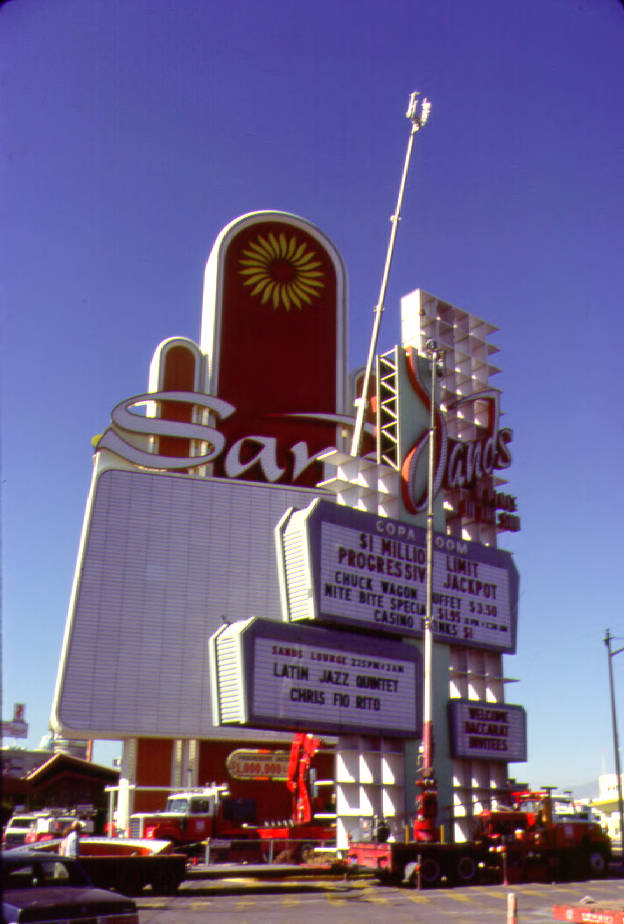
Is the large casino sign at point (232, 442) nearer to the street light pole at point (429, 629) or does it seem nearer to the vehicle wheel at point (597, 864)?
the street light pole at point (429, 629)

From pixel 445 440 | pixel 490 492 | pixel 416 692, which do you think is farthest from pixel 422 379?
pixel 416 692

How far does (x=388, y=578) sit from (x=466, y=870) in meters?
9.67

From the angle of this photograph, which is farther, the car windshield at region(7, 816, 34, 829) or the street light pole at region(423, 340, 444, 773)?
the car windshield at region(7, 816, 34, 829)

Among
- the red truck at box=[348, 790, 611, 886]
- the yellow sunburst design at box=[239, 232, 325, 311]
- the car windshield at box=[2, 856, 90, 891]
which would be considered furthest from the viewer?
the yellow sunburst design at box=[239, 232, 325, 311]

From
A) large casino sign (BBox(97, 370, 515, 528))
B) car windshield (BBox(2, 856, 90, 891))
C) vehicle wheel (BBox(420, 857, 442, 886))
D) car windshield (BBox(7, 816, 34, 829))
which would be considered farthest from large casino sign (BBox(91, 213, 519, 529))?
car windshield (BBox(2, 856, 90, 891))

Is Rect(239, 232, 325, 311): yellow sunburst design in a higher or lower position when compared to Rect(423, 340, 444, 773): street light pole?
higher

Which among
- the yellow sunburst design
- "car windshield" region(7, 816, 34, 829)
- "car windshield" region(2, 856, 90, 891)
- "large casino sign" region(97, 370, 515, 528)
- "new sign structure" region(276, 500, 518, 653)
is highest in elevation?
the yellow sunburst design

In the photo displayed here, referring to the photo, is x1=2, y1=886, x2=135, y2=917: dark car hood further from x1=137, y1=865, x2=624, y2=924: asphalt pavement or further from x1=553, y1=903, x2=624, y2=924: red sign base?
x1=553, y1=903, x2=624, y2=924: red sign base

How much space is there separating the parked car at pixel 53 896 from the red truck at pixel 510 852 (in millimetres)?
13486

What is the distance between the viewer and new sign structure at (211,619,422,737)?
85.7 feet

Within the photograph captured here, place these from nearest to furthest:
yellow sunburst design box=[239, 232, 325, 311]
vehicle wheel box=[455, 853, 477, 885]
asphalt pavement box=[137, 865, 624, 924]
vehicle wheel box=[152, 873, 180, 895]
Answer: asphalt pavement box=[137, 865, 624, 924]
vehicle wheel box=[152, 873, 180, 895]
vehicle wheel box=[455, 853, 477, 885]
yellow sunburst design box=[239, 232, 325, 311]

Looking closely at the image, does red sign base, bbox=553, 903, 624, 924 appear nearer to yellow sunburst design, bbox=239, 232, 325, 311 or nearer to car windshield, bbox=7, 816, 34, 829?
car windshield, bbox=7, 816, 34, 829

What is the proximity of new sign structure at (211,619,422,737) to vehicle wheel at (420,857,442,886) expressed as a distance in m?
5.27

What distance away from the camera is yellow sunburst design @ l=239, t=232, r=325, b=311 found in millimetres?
51656
